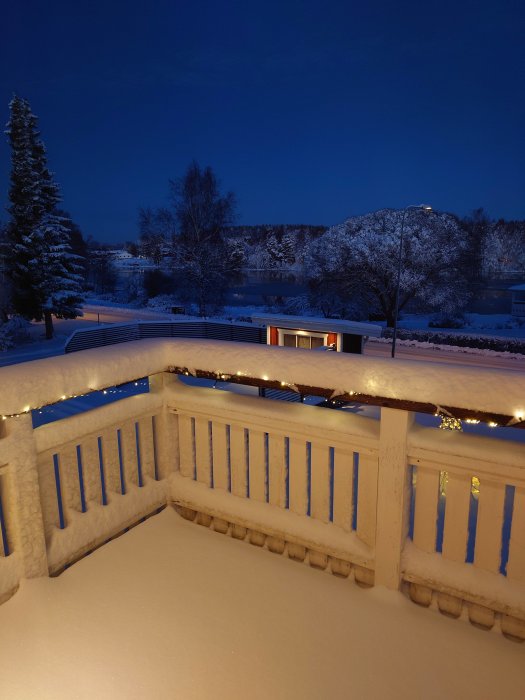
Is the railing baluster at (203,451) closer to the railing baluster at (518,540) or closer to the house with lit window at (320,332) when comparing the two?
the railing baluster at (518,540)

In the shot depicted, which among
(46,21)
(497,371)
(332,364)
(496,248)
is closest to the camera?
(497,371)

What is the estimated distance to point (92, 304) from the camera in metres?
40.0

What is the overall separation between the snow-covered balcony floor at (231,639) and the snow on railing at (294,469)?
0.40ft

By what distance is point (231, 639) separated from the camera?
5.83 feet

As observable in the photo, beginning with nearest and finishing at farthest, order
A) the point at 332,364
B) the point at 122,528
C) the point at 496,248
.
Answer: the point at 332,364 < the point at 122,528 < the point at 496,248

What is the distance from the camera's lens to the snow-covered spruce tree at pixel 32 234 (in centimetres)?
2244

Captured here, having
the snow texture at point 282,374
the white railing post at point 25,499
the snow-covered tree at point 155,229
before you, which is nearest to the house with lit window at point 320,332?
the snow texture at point 282,374

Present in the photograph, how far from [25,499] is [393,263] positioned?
26.5 meters

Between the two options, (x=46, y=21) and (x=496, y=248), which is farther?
(x=496, y=248)

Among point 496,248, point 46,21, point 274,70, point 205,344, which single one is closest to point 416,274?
point 205,344

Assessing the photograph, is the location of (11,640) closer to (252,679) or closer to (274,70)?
(252,679)

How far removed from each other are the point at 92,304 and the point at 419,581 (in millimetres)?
41518

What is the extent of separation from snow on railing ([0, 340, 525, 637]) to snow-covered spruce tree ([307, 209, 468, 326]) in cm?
2544

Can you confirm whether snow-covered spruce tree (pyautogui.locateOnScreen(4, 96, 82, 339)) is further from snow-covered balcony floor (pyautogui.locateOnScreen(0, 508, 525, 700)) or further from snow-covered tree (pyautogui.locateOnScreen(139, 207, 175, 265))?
snow-covered balcony floor (pyautogui.locateOnScreen(0, 508, 525, 700))
